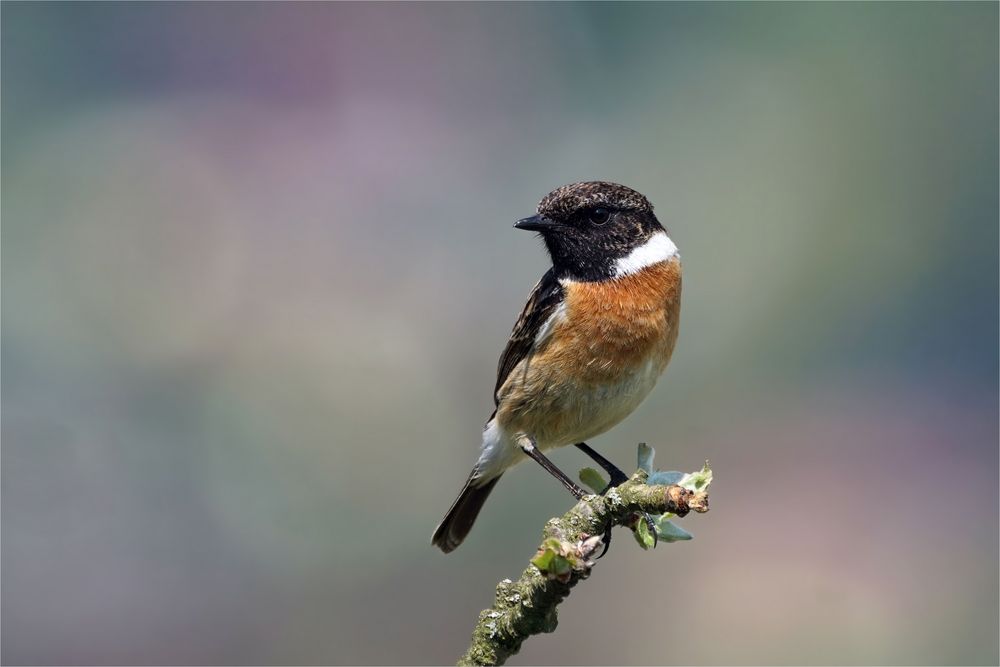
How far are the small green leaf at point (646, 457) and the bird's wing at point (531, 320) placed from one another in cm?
165

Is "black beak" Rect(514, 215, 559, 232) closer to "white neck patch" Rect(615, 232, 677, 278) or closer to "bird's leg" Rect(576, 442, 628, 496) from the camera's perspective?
"white neck patch" Rect(615, 232, 677, 278)

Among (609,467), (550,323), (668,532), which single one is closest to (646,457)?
(668,532)

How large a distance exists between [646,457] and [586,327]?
1.54 m

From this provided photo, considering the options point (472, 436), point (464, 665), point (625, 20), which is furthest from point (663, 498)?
point (625, 20)

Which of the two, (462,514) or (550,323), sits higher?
(550,323)

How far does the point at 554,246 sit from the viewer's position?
4500mm

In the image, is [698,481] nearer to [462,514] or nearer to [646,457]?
[646,457]

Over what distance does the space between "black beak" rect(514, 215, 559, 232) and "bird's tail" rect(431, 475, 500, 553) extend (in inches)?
48.5

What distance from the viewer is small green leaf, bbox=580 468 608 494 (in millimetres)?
2820

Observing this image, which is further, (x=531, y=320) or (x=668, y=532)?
Answer: (x=531, y=320)

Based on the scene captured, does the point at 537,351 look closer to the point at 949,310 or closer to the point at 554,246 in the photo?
the point at 554,246

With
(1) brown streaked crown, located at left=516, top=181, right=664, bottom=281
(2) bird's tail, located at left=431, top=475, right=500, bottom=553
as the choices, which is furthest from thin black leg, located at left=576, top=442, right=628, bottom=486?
(1) brown streaked crown, located at left=516, top=181, right=664, bottom=281

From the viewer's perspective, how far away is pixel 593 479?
2.85 metres

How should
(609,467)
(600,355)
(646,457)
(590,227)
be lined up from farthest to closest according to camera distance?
(609,467) → (590,227) → (600,355) → (646,457)
